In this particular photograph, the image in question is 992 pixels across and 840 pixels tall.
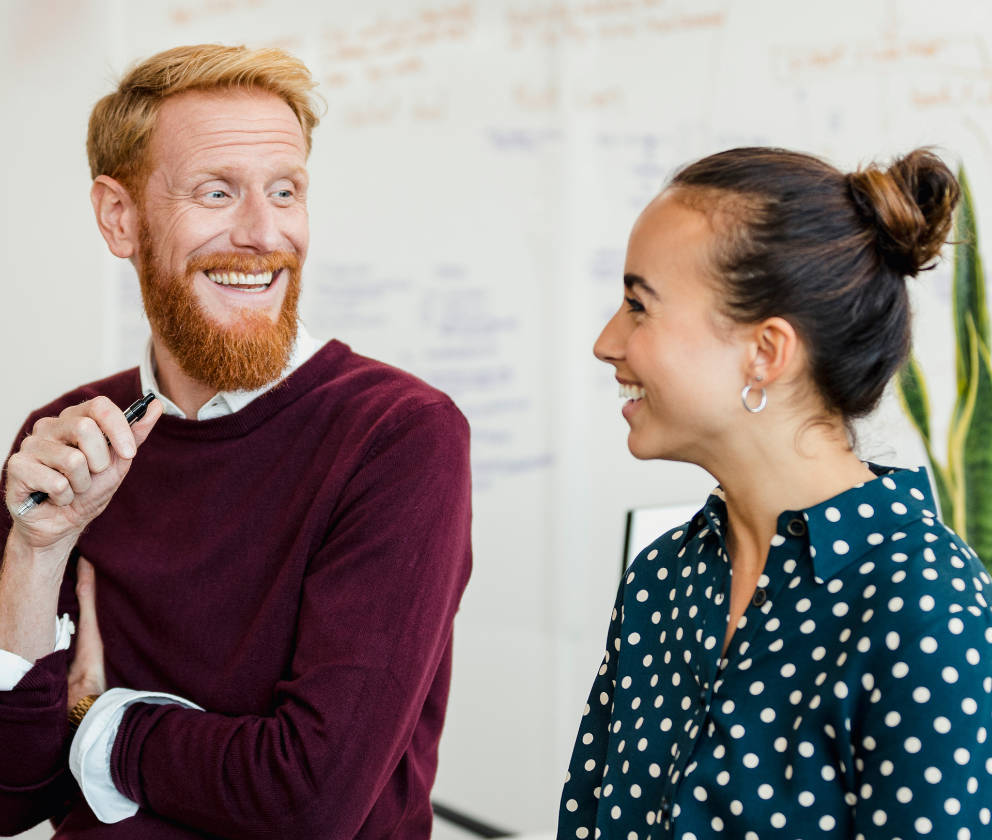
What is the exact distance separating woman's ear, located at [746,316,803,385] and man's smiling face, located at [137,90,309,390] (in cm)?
73

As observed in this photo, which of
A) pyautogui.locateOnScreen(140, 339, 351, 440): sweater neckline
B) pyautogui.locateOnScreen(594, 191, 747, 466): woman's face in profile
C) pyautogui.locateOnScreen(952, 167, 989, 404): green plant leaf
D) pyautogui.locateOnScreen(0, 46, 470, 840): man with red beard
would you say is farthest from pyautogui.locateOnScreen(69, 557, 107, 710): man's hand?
pyautogui.locateOnScreen(952, 167, 989, 404): green plant leaf

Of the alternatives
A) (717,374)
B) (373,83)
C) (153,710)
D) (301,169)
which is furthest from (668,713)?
(373,83)

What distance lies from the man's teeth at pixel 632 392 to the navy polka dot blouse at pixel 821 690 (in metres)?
0.15

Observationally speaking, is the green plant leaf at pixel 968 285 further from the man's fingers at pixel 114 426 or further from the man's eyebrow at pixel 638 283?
the man's fingers at pixel 114 426

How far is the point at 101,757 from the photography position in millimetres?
1432

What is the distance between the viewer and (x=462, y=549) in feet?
5.02

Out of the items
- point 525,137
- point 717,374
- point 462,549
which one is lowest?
point 462,549

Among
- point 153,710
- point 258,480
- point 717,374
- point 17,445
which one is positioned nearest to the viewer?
point 717,374

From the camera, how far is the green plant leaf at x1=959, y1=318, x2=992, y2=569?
90.4 inches

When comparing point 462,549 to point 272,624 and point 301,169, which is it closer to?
point 272,624

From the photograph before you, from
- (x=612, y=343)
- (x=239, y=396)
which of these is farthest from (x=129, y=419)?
(x=612, y=343)

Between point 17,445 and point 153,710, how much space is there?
51 cm

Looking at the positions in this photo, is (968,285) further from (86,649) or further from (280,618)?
(86,649)

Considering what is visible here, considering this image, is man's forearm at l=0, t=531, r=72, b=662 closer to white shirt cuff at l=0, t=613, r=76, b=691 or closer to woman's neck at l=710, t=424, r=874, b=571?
white shirt cuff at l=0, t=613, r=76, b=691
